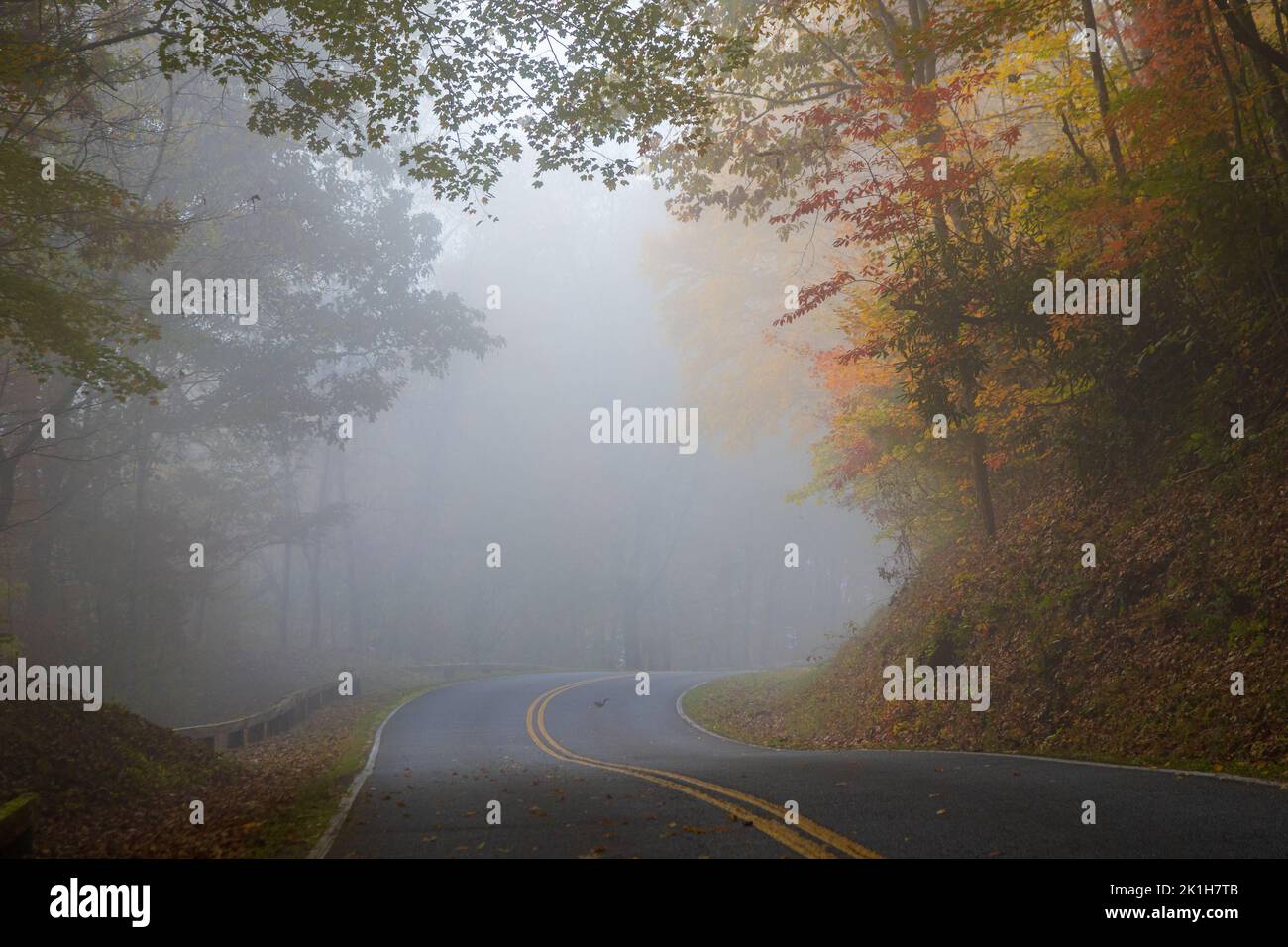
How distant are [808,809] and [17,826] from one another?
21.1ft

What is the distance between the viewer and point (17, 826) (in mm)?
7254

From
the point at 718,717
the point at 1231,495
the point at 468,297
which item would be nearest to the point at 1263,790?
the point at 1231,495

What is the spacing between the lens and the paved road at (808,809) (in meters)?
6.52

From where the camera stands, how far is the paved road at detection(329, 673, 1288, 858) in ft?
21.4

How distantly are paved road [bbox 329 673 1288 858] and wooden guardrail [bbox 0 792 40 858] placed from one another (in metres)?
2.42

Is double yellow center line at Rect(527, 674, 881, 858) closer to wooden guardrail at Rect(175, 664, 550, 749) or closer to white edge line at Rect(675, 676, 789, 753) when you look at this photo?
white edge line at Rect(675, 676, 789, 753)

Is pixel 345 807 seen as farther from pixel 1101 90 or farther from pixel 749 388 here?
pixel 749 388

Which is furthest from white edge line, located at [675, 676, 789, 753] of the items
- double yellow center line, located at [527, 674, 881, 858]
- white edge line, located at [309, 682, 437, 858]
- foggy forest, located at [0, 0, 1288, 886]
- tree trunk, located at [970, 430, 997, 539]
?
white edge line, located at [309, 682, 437, 858]

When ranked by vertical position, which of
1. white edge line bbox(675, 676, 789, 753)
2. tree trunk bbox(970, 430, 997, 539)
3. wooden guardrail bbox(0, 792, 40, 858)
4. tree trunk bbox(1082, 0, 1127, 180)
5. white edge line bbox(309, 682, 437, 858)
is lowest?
white edge line bbox(675, 676, 789, 753)

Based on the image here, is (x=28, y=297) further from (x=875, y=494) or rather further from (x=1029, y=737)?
(x=875, y=494)

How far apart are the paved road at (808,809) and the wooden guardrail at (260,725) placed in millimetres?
7891

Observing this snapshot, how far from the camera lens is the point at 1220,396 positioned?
13719mm

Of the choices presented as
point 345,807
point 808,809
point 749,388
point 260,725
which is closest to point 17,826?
point 345,807

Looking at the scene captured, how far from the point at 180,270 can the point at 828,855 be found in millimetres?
22850
